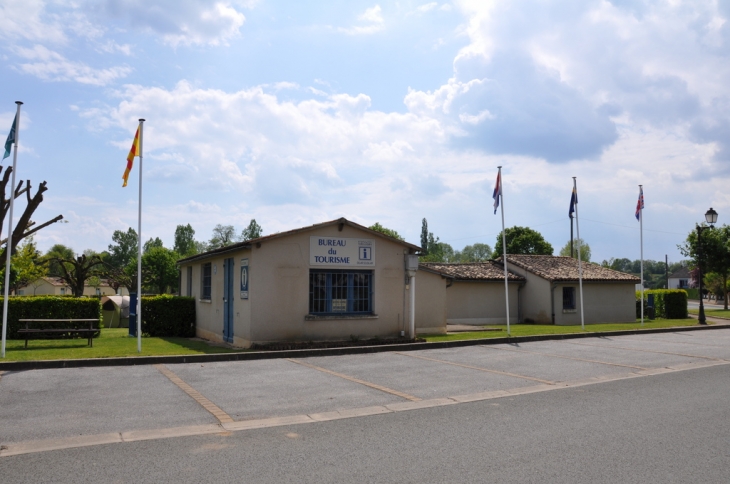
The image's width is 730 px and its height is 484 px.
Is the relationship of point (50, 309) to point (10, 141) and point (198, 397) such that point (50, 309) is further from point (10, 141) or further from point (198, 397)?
point (198, 397)

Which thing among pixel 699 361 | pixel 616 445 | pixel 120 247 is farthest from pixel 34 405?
pixel 120 247

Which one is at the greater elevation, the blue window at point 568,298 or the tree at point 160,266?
the tree at point 160,266

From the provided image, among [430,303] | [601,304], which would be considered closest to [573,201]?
[430,303]

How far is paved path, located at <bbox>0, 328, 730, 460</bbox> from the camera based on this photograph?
725 cm

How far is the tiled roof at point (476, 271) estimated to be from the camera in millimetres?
29375

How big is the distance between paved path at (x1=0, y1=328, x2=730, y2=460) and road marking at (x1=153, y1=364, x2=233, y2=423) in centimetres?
1

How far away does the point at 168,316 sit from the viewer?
71.0 feet

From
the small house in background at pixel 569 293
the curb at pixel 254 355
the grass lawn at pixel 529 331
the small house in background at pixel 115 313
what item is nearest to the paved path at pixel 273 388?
the curb at pixel 254 355

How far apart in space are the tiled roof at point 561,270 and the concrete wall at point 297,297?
14.3 m

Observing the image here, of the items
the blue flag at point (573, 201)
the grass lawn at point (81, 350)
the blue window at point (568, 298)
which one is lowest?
the grass lawn at point (81, 350)

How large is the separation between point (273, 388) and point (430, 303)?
37.6ft

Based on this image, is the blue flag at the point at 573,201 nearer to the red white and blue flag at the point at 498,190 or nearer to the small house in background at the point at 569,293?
the red white and blue flag at the point at 498,190

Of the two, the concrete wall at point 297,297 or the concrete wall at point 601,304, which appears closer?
the concrete wall at point 297,297

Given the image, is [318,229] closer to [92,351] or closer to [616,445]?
[92,351]
